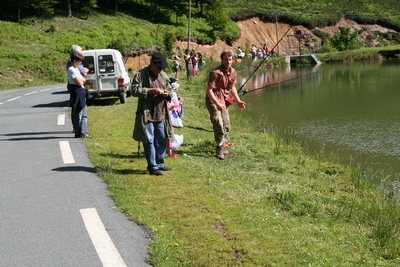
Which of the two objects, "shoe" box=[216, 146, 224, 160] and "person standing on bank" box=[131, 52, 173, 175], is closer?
"person standing on bank" box=[131, 52, 173, 175]

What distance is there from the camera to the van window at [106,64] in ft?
60.3

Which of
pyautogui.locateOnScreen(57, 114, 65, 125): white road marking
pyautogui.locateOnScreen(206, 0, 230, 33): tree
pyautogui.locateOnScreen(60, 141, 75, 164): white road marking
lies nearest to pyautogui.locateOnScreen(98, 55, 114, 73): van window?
pyautogui.locateOnScreen(57, 114, 65, 125): white road marking

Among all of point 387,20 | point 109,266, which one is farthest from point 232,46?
point 109,266

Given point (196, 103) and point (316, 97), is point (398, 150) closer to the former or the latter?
point (196, 103)

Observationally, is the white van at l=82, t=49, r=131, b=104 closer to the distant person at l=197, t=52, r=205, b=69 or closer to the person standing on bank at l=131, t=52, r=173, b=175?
the person standing on bank at l=131, t=52, r=173, b=175

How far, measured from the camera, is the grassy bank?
18.7 ft

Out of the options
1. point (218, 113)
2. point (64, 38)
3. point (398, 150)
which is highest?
point (64, 38)

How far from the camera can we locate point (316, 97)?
86.8 ft

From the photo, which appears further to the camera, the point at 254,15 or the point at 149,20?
the point at 254,15

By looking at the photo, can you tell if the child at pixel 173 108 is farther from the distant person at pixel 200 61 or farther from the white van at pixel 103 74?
the distant person at pixel 200 61

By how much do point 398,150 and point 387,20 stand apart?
242 ft

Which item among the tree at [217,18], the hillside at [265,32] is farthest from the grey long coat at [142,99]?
the tree at [217,18]

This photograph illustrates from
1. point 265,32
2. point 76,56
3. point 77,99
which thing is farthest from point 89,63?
point 265,32

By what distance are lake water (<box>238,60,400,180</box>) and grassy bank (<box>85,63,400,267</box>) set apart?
220 cm
